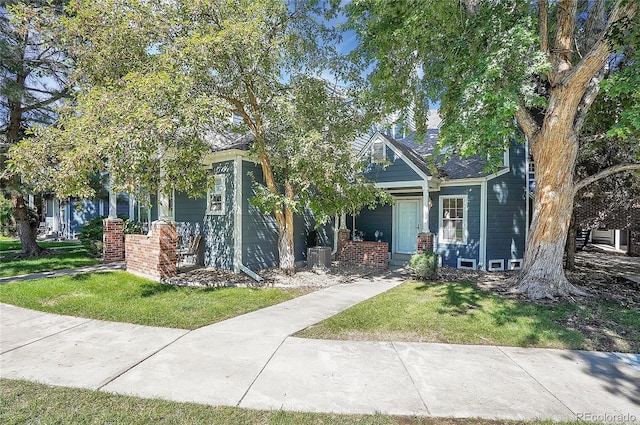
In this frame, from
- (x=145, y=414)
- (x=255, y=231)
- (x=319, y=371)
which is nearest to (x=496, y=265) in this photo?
(x=255, y=231)

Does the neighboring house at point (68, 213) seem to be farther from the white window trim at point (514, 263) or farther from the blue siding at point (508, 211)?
the white window trim at point (514, 263)

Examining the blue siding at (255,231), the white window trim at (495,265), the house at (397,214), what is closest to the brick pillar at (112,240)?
the house at (397,214)

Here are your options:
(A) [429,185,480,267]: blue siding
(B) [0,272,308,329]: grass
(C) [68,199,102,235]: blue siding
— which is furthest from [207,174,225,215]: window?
(C) [68,199,102,235]: blue siding

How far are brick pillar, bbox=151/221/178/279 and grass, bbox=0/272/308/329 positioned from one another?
451 mm

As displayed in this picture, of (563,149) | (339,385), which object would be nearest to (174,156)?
(339,385)

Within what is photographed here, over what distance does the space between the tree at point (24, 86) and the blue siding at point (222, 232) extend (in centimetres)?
572

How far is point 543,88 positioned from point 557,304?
586 cm

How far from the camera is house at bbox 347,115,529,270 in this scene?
34.9 ft

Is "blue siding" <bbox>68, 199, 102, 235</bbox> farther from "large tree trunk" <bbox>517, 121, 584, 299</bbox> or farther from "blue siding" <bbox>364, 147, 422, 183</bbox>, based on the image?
"large tree trunk" <bbox>517, 121, 584, 299</bbox>

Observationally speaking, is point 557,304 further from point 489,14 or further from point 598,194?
point 489,14

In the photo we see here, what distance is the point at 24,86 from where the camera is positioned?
10492 mm

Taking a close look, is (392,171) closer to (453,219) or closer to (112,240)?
(453,219)

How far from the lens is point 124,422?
2.71m

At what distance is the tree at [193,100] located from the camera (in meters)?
5.84
